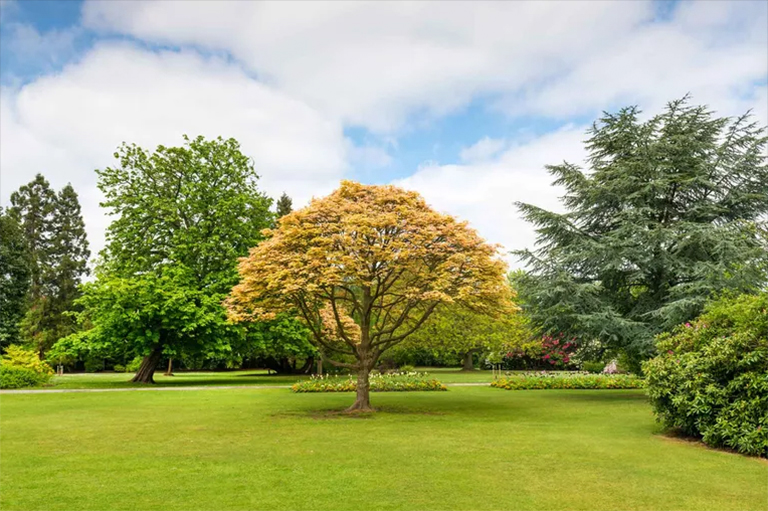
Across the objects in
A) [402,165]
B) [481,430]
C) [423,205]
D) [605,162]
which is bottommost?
[481,430]

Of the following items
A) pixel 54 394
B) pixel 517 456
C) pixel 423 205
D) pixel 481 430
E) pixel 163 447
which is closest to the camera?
pixel 517 456

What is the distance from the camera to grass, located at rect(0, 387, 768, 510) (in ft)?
22.4

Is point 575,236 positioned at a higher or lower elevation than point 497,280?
higher

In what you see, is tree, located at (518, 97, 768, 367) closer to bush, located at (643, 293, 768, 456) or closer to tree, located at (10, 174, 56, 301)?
bush, located at (643, 293, 768, 456)

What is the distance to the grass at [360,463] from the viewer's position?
6812 millimetres

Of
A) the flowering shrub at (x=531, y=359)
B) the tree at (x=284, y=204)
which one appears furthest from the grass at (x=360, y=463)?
the tree at (x=284, y=204)

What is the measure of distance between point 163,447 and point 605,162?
21.6 meters

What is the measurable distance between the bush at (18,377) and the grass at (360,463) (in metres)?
12.1

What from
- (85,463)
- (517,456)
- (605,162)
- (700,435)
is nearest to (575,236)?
(605,162)

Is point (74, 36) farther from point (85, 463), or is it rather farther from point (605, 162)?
point (605, 162)

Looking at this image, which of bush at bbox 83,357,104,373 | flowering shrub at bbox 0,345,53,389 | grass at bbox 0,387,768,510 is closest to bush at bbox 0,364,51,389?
flowering shrub at bbox 0,345,53,389

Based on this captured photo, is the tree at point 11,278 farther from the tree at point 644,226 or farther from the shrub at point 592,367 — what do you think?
the shrub at point 592,367

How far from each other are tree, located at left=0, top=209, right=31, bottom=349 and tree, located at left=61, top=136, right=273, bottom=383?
12.2 metres

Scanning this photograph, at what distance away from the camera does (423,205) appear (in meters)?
16.1
